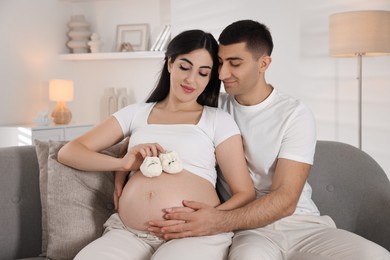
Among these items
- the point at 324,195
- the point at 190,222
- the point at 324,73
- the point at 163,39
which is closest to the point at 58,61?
the point at 163,39

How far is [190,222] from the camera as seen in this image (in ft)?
6.59

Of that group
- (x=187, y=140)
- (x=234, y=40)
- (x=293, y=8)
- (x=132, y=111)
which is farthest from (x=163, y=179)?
(x=293, y=8)

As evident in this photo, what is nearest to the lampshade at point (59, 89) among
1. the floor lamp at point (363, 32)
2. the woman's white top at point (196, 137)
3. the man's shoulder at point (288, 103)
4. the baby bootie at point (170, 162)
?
the floor lamp at point (363, 32)

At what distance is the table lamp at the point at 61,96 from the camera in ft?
18.4

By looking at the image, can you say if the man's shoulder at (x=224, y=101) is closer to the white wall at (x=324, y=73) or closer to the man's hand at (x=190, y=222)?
the man's hand at (x=190, y=222)

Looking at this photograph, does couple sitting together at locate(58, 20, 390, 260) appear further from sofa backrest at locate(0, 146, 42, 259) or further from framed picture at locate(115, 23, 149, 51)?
framed picture at locate(115, 23, 149, 51)

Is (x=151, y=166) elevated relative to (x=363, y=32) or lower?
lower

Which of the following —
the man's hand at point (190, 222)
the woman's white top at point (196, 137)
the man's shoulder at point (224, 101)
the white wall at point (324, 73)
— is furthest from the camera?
the white wall at point (324, 73)

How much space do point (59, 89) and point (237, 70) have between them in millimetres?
3559

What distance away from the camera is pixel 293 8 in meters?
4.77

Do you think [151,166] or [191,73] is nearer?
[151,166]

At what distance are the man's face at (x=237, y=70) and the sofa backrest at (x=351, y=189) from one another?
17.4 inches

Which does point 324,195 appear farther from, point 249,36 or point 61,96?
point 61,96

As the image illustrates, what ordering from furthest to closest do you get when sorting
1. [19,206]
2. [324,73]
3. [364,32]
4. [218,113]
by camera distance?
[324,73] → [364,32] → [19,206] → [218,113]
